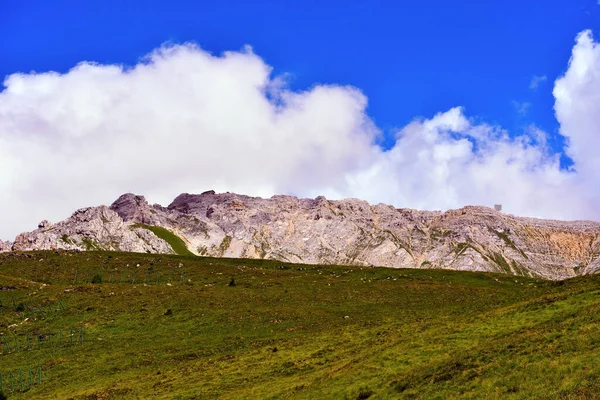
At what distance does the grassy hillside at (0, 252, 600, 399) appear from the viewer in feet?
114

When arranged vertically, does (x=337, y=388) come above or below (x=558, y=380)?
below

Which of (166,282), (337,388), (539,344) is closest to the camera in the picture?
(539,344)

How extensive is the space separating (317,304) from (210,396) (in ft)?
156

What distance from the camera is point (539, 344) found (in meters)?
35.6

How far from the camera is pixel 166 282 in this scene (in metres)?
122

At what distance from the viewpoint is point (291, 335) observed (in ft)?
236

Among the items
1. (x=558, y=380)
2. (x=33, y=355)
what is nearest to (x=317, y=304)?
(x=33, y=355)

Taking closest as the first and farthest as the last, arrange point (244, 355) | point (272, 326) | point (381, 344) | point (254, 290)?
point (381, 344)
point (244, 355)
point (272, 326)
point (254, 290)

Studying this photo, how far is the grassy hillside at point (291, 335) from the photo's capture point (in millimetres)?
34656

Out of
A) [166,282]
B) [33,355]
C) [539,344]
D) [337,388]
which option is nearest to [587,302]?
[539,344]

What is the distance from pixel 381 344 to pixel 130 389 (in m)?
23.2

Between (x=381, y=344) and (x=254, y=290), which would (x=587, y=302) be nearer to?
(x=381, y=344)

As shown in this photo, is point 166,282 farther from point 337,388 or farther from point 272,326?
point 337,388

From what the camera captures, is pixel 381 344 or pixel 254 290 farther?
pixel 254 290
